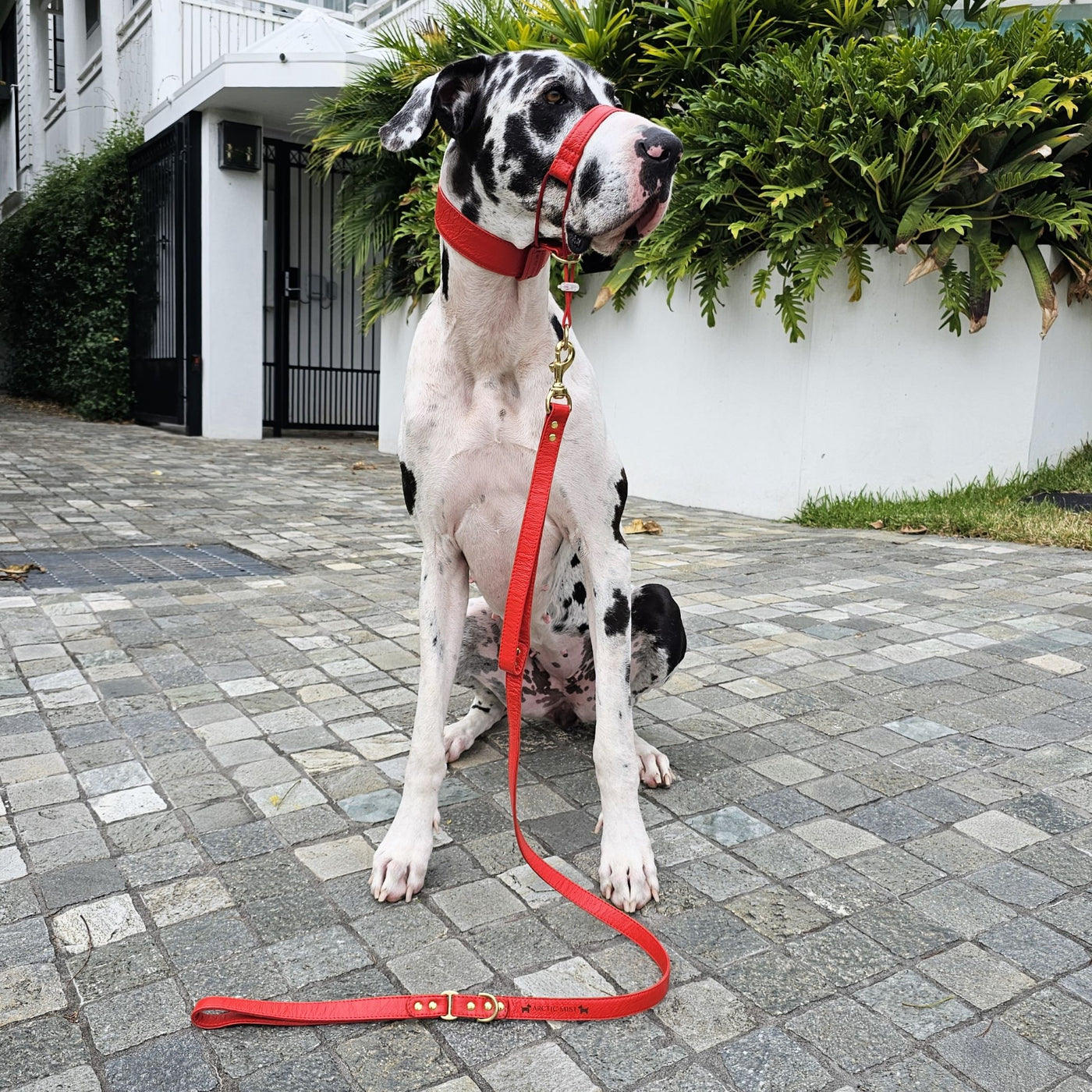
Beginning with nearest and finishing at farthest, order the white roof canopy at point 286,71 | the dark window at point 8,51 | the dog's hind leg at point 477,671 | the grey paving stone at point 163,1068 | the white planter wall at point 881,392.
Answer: the grey paving stone at point 163,1068 < the dog's hind leg at point 477,671 < the white planter wall at point 881,392 < the white roof canopy at point 286,71 < the dark window at point 8,51

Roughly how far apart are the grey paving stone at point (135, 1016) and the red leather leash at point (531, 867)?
59 mm

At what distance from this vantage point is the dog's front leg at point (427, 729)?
2.18 metres

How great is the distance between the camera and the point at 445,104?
2.15m

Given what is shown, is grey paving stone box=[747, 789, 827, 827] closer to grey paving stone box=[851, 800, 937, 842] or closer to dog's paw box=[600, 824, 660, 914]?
grey paving stone box=[851, 800, 937, 842]

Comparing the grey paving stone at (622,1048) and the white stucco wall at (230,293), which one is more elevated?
the white stucco wall at (230,293)

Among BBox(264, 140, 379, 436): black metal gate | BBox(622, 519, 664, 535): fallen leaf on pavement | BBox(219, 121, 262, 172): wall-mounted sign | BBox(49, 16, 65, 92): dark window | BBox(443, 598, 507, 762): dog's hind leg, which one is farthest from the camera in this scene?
BBox(49, 16, 65, 92): dark window

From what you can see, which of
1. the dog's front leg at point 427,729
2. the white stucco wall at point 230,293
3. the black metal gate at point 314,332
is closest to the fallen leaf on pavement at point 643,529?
the dog's front leg at point 427,729

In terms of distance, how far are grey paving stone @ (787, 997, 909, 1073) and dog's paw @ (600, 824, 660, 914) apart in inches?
17.6

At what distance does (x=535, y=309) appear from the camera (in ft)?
7.47

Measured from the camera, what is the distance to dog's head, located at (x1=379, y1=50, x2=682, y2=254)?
1929 mm

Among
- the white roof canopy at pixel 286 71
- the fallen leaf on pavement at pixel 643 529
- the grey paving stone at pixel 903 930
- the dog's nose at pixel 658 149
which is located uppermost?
the white roof canopy at pixel 286 71

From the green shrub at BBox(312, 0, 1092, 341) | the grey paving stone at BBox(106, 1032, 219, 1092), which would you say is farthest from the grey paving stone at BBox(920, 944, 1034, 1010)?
the green shrub at BBox(312, 0, 1092, 341)

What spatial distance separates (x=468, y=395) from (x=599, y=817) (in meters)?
1.11

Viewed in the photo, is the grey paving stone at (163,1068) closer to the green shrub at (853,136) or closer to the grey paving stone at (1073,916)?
the grey paving stone at (1073,916)
